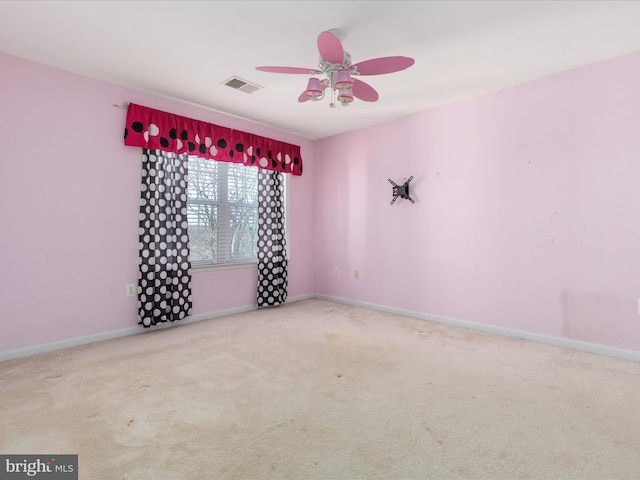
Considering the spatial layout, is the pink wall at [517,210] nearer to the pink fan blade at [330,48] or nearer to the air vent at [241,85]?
the air vent at [241,85]

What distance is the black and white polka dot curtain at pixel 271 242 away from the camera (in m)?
4.17

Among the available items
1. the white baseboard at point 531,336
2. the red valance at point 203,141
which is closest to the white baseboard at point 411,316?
the white baseboard at point 531,336

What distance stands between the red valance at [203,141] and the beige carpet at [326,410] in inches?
77.6

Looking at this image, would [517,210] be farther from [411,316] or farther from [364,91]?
[364,91]

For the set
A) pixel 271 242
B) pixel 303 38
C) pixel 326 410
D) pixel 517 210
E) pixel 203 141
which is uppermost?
pixel 303 38

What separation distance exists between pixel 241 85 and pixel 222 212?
4.88 feet

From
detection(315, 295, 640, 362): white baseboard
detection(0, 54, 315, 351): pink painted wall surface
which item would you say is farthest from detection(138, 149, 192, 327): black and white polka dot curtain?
detection(315, 295, 640, 362): white baseboard

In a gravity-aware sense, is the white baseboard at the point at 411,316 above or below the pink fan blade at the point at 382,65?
below

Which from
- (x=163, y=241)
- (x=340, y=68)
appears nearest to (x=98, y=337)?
(x=163, y=241)

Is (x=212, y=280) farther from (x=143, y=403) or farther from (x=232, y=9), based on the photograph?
(x=232, y=9)

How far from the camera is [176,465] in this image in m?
1.37

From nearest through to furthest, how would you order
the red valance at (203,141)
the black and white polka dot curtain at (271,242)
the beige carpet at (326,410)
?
1. the beige carpet at (326,410)
2. the red valance at (203,141)
3. the black and white polka dot curtain at (271,242)

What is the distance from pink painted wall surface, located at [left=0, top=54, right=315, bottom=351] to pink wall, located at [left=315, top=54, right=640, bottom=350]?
276 cm

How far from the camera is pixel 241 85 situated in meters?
3.07
